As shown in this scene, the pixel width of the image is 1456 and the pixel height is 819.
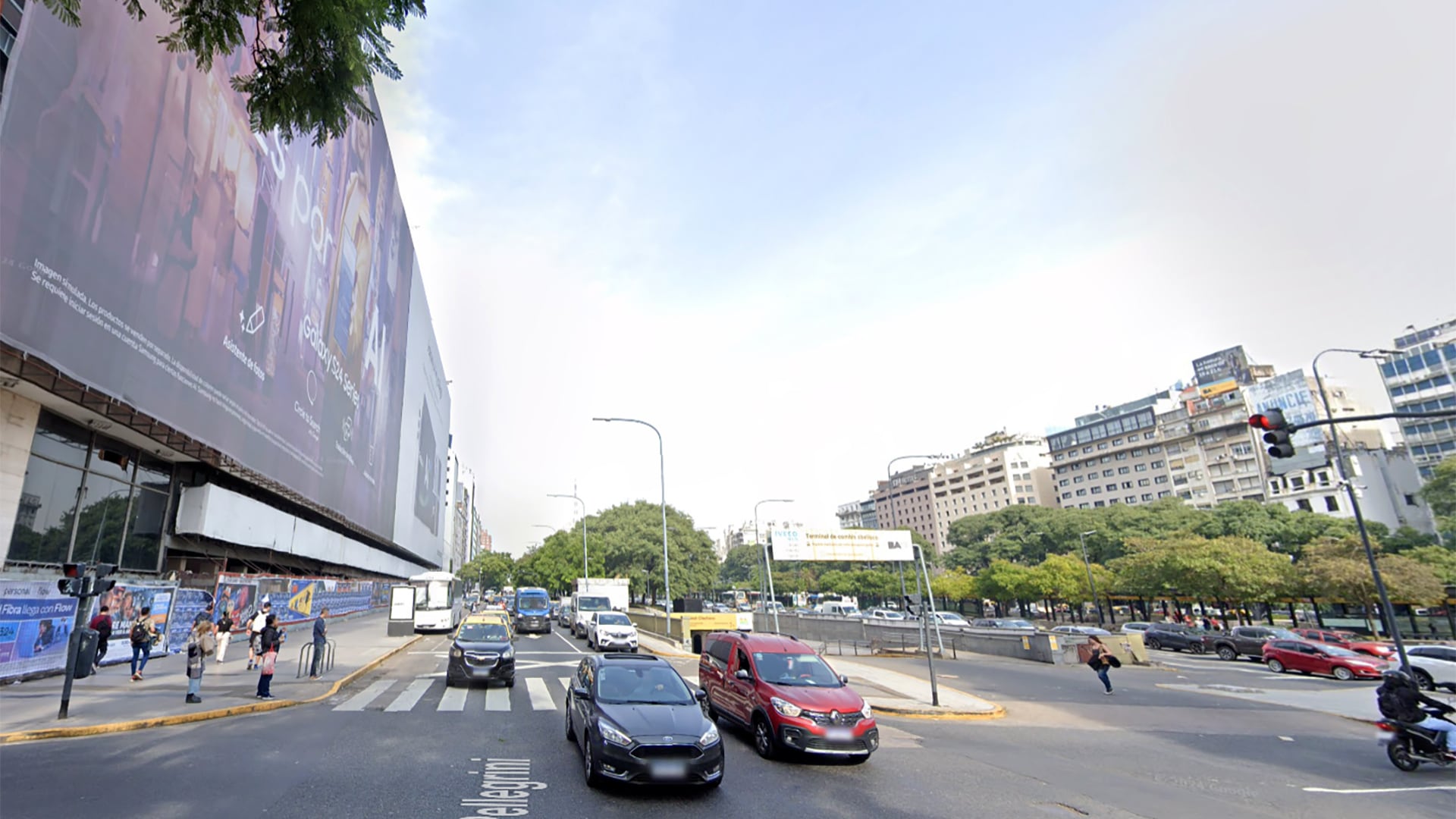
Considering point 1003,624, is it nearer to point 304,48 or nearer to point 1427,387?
point 304,48

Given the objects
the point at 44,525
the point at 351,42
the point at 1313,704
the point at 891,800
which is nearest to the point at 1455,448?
the point at 1313,704

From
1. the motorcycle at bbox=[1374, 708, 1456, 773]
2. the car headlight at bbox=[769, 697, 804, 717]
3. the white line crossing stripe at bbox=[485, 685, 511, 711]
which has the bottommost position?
the motorcycle at bbox=[1374, 708, 1456, 773]

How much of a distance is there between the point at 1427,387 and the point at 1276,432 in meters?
99.4

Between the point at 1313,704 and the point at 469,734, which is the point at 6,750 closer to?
the point at 469,734

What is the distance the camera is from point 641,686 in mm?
9602

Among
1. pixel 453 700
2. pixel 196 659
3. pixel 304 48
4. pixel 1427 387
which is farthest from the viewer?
pixel 1427 387

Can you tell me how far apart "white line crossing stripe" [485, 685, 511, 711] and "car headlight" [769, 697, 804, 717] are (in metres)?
6.50

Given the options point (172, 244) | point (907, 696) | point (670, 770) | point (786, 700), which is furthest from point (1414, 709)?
point (172, 244)

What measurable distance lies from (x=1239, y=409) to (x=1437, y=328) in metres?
24.6

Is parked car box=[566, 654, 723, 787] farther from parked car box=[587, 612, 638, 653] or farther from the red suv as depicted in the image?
parked car box=[587, 612, 638, 653]

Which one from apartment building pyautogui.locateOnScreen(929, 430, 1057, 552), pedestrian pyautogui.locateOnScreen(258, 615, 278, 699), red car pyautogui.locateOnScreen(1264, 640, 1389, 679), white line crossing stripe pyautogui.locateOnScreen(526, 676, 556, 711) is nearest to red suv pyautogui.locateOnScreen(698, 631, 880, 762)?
white line crossing stripe pyautogui.locateOnScreen(526, 676, 556, 711)

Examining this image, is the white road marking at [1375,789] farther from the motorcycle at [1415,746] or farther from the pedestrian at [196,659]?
the pedestrian at [196,659]

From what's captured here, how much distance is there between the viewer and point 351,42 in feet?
20.7

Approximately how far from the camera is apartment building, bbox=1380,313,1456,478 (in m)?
78.3
